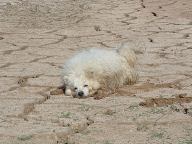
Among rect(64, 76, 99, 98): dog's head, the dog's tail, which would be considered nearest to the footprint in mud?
rect(64, 76, 99, 98): dog's head

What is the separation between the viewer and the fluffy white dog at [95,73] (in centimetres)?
564

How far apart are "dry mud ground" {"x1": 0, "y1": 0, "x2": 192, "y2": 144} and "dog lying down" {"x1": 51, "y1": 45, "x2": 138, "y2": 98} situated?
93 mm

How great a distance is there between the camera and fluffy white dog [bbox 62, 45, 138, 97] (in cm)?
564

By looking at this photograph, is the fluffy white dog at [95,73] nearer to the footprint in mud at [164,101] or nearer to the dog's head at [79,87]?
the dog's head at [79,87]

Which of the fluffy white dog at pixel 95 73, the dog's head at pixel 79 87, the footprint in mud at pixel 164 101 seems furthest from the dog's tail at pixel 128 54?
the footprint in mud at pixel 164 101

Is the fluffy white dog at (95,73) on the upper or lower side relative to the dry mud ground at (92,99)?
upper

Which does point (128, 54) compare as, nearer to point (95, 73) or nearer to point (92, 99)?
point (95, 73)

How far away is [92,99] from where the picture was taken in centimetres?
548

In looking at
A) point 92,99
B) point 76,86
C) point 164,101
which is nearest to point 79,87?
point 76,86

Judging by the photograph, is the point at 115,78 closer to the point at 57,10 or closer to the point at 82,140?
the point at 82,140

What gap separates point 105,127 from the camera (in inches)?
182

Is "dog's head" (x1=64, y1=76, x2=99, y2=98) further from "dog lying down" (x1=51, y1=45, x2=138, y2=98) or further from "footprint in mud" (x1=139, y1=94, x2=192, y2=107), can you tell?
"footprint in mud" (x1=139, y1=94, x2=192, y2=107)

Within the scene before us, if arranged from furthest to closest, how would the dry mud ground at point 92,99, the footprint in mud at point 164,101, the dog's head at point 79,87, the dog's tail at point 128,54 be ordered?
the dog's tail at point 128,54 → the dog's head at point 79,87 → the footprint in mud at point 164,101 → the dry mud ground at point 92,99

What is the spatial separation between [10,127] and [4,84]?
1577mm
